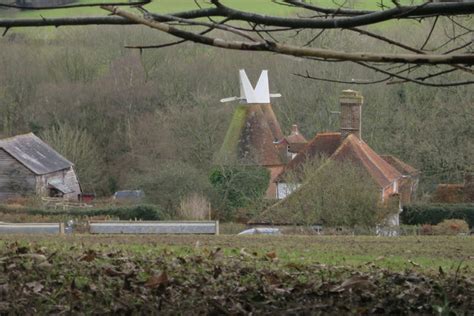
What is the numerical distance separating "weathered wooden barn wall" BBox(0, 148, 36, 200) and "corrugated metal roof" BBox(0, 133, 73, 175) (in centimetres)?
35

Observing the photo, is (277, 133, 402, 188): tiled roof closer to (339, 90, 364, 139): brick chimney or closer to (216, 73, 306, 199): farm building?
(339, 90, 364, 139): brick chimney

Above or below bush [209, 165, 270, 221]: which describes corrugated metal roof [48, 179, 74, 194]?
below

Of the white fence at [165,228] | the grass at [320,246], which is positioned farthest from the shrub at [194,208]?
the grass at [320,246]

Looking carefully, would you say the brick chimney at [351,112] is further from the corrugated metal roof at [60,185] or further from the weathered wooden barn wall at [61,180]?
the corrugated metal roof at [60,185]

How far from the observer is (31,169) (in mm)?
46156

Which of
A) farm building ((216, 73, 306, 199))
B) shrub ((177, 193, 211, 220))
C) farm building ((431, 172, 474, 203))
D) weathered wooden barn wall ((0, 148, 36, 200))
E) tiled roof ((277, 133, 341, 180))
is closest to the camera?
shrub ((177, 193, 211, 220))

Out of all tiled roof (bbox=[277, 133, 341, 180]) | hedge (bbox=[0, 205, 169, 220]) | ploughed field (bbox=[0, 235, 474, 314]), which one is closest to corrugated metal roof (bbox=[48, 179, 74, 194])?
hedge (bbox=[0, 205, 169, 220])

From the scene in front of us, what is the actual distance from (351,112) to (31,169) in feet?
62.1

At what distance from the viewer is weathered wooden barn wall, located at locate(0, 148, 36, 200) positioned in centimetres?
4662

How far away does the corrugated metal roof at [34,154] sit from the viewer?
152 ft

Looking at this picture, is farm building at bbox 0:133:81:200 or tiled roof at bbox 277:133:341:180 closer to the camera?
tiled roof at bbox 277:133:341:180

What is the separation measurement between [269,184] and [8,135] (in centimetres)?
2010

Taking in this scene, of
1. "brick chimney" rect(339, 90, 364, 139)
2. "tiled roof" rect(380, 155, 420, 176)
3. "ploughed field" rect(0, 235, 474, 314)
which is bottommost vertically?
"tiled roof" rect(380, 155, 420, 176)

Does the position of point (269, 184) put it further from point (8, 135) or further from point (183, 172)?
point (8, 135)
